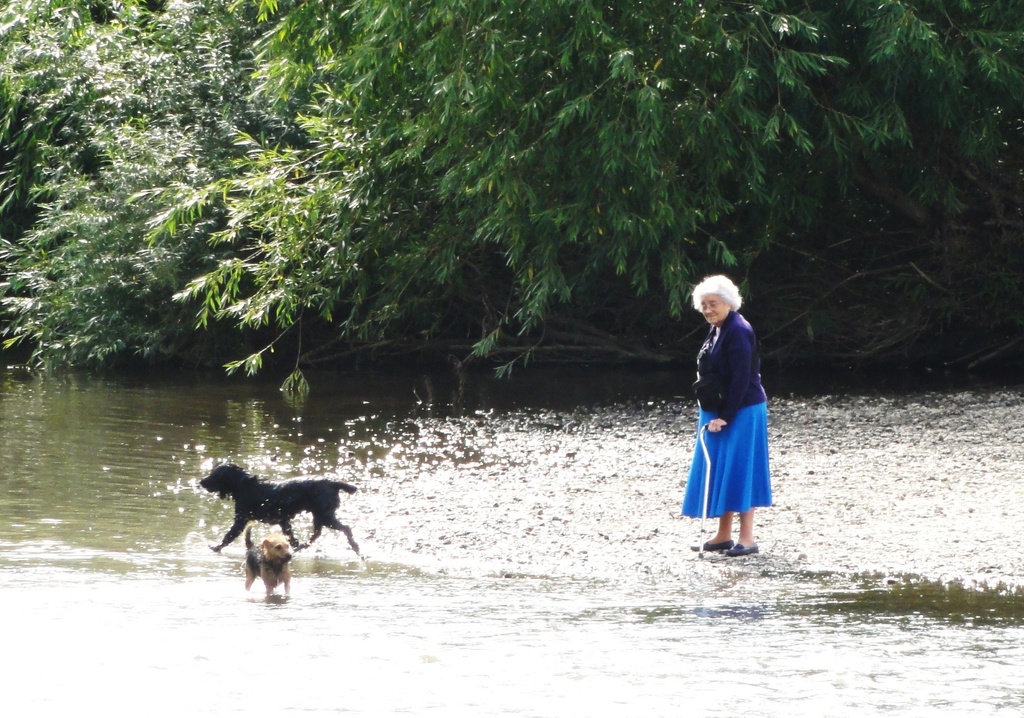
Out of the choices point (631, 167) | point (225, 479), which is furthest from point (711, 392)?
point (631, 167)

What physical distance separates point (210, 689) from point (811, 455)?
7.66 m

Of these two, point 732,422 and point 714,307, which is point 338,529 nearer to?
point 732,422

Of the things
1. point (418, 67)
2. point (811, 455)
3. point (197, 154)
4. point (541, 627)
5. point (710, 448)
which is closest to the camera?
point (541, 627)

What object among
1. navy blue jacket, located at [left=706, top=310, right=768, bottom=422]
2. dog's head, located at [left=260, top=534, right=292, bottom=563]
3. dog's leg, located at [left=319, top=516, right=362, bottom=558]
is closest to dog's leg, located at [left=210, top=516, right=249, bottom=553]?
dog's leg, located at [left=319, top=516, right=362, bottom=558]

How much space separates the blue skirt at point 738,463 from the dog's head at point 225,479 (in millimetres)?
2974

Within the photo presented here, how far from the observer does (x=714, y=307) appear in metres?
8.45

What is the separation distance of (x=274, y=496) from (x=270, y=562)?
1082 mm

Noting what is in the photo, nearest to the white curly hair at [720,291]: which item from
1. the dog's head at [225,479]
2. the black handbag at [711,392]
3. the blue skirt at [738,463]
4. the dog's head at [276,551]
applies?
the black handbag at [711,392]

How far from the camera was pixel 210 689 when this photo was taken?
609 cm

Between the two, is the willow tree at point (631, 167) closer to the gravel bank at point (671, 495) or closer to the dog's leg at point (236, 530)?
the gravel bank at point (671, 495)

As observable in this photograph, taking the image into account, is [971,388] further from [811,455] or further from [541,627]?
[541,627]

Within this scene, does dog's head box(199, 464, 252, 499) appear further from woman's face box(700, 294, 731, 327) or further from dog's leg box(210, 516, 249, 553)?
woman's face box(700, 294, 731, 327)

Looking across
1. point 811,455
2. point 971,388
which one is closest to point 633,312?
point 971,388

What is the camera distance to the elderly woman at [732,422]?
333 inches
